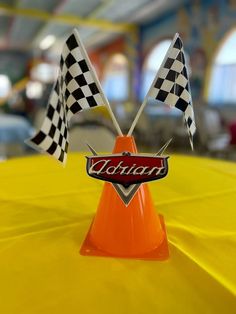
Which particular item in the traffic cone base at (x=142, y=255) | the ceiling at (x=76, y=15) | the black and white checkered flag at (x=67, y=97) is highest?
the ceiling at (x=76, y=15)

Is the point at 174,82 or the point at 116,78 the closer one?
the point at 174,82

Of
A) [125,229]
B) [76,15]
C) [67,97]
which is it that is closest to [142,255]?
[125,229]

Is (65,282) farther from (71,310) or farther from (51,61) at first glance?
(51,61)

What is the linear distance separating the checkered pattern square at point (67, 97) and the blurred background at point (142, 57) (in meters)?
1.03

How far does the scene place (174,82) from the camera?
0.57 meters

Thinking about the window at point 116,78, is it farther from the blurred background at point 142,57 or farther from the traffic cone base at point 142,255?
the traffic cone base at point 142,255

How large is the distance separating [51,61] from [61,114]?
1212 cm

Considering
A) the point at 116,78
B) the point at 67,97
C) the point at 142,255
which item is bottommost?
the point at 142,255

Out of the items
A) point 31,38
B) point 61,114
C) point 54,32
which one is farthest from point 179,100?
point 31,38

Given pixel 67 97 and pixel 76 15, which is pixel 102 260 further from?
pixel 76 15

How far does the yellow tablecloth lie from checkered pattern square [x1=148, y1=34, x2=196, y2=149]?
26cm

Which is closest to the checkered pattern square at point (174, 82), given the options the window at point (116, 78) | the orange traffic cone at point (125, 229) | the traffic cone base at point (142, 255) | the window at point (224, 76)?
the orange traffic cone at point (125, 229)

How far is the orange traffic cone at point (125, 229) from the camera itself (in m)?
0.54

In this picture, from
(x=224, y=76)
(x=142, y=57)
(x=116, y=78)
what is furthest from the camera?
(x=116, y=78)
